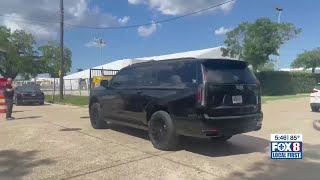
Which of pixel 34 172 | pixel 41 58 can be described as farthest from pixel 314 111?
pixel 41 58

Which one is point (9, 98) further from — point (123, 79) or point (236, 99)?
point (236, 99)

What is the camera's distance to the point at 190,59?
→ 8.37 m

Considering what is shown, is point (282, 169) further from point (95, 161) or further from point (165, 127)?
point (95, 161)

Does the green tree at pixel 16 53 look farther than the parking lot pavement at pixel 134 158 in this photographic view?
Yes

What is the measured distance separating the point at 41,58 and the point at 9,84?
54.0 meters

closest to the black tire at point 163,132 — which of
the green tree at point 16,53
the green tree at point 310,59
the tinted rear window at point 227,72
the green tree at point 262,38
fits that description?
the tinted rear window at point 227,72

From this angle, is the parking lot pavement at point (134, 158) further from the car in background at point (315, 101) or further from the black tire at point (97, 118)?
the car in background at point (315, 101)

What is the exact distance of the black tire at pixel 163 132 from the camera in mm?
8406

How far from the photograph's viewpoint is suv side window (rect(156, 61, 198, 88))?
26.7 ft

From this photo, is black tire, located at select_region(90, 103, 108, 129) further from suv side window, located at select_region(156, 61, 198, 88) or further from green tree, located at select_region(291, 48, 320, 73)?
green tree, located at select_region(291, 48, 320, 73)

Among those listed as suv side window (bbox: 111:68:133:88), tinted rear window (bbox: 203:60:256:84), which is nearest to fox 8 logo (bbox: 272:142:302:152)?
tinted rear window (bbox: 203:60:256:84)

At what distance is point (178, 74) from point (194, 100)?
2.90 ft

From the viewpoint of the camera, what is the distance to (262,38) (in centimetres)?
3653

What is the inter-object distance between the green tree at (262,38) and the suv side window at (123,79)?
27.2m
